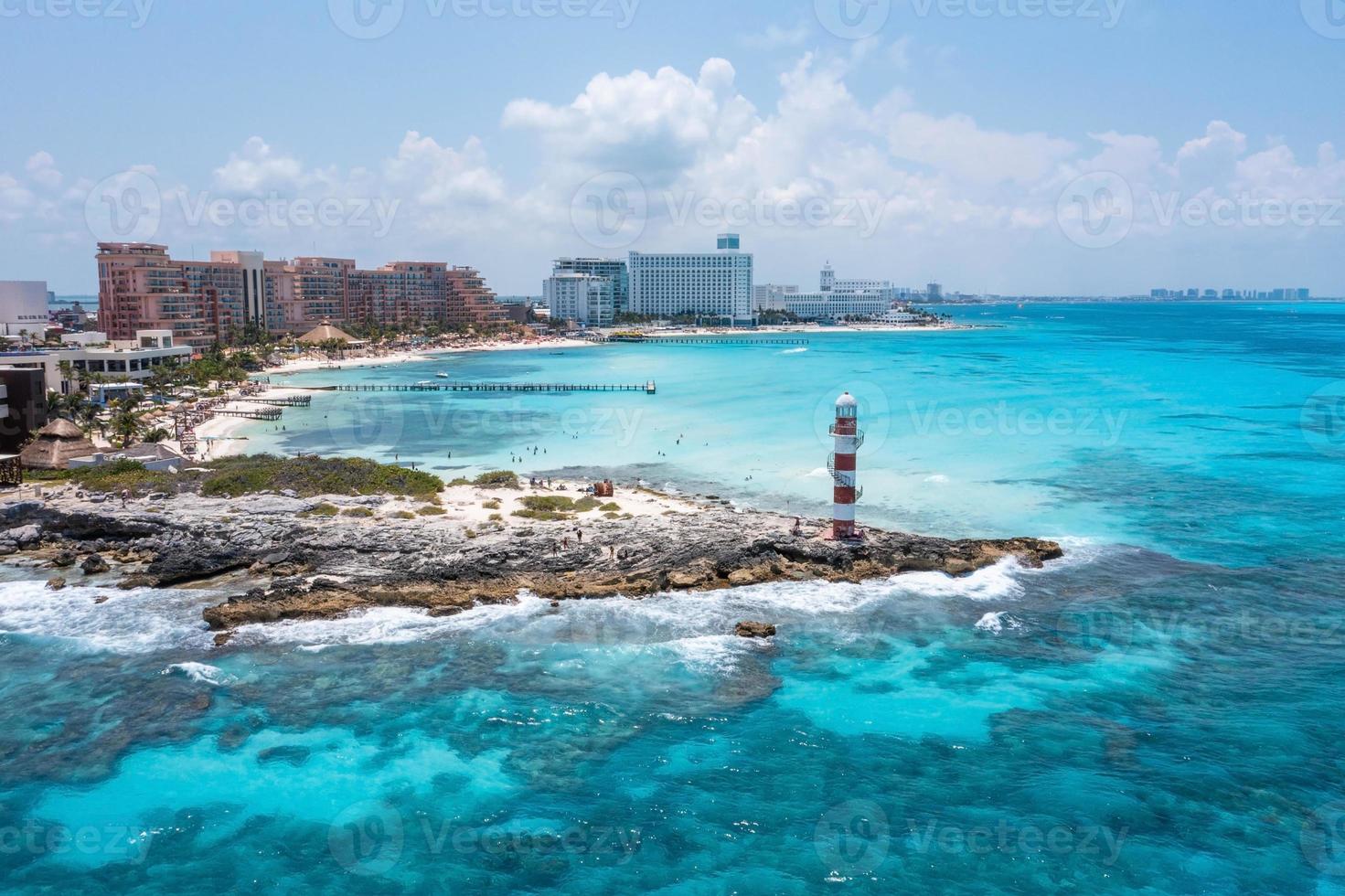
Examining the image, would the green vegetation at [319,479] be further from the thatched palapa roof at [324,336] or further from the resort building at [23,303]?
the resort building at [23,303]

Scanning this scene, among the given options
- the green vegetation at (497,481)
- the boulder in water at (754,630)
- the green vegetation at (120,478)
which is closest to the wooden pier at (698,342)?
the green vegetation at (497,481)

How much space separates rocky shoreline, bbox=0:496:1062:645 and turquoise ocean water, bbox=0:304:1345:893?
3.82ft

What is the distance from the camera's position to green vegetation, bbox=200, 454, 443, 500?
132 ft

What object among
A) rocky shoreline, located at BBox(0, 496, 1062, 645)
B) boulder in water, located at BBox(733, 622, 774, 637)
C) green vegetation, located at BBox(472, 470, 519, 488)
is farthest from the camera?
green vegetation, located at BBox(472, 470, 519, 488)

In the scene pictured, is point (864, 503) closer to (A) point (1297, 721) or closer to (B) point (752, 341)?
(A) point (1297, 721)

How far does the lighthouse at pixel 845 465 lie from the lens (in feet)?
106

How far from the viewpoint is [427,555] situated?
3138cm

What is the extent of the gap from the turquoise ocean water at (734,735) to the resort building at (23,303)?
12720cm

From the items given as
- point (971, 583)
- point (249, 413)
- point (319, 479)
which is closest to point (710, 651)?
point (971, 583)

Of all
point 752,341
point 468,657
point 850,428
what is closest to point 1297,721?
point 850,428

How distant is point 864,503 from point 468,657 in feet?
77.3

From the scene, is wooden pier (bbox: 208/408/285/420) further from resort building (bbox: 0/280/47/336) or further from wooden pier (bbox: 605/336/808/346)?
wooden pier (bbox: 605/336/808/346)

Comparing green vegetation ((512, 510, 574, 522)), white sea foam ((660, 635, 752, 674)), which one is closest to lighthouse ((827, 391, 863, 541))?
white sea foam ((660, 635, 752, 674))

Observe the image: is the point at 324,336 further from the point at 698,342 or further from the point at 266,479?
the point at 266,479
